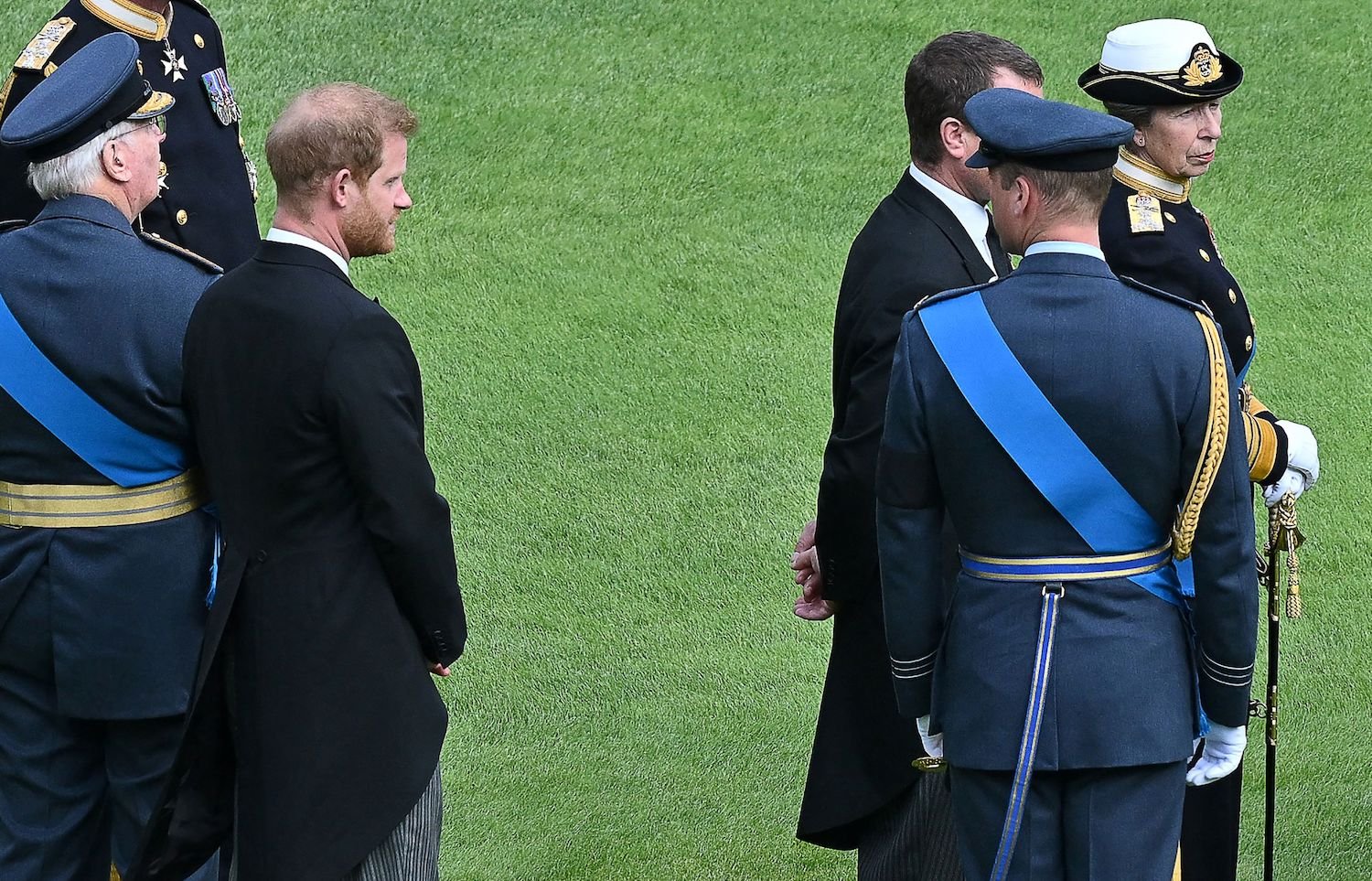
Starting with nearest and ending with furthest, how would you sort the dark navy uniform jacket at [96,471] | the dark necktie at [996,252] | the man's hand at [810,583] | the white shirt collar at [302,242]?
the white shirt collar at [302,242] < the dark navy uniform jacket at [96,471] < the dark necktie at [996,252] < the man's hand at [810,583]

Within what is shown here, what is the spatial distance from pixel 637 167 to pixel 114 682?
4195 millimetres

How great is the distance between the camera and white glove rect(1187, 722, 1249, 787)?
106 inches

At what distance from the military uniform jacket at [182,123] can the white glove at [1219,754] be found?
8.10 ft

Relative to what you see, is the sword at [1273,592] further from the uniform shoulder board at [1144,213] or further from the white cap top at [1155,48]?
the white cap top at [1155,48]

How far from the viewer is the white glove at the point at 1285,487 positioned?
10.9 feet

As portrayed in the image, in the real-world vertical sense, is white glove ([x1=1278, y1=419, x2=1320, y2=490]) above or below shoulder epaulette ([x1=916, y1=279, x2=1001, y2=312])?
below

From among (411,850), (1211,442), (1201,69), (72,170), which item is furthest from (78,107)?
(1201,69)

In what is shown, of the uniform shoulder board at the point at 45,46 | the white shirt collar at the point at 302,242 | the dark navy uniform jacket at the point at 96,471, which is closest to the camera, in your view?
the white shirt collar at the point at 302,242

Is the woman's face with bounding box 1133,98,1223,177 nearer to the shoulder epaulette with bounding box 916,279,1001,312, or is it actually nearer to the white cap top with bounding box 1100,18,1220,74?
the white cap top with bounding box 1100,18,1220,74

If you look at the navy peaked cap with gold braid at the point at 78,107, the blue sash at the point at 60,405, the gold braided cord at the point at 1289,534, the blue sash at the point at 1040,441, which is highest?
the navy peaked cap with gold braid at the point at 78,107

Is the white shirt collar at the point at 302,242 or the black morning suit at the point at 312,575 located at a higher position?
the white shirt collar at the point at 302,242

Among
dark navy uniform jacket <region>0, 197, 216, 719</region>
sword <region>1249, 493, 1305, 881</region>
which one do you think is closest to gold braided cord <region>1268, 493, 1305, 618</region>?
sword <region>1249, 493, 1305, 881</region>

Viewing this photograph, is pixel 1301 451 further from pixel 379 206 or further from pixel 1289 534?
pixel 379 206

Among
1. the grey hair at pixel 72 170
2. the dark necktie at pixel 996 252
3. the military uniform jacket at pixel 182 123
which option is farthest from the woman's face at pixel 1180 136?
the military uniform jacket at pixel 182 123
